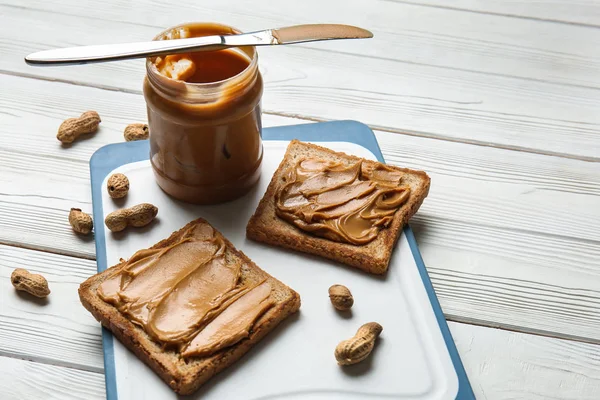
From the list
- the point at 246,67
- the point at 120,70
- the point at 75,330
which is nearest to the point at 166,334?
the point at 75,330

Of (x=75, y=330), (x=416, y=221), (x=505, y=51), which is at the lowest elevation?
(x=75, y=330)

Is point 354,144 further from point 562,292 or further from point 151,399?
point 151,399

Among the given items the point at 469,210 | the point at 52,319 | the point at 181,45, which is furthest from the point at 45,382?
the point at 469,210

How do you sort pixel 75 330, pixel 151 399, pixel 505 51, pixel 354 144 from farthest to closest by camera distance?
pixel 505 51 < pixel 354 144 < pixel 75 330 < pixel 151 399

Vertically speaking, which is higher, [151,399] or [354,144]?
[354,144]

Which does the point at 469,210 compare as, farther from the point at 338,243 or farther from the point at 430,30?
the point at 430,30

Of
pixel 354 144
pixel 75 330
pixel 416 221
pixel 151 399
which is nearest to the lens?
pixel 151 399

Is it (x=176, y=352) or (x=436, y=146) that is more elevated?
(x=436, y=146)
